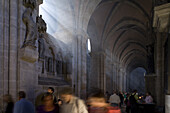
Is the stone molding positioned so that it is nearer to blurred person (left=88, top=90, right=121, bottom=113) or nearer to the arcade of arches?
the arcade of arches

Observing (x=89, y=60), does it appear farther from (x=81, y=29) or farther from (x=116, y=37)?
(x=81, y=29)

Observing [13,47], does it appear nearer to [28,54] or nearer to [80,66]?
[28,54]

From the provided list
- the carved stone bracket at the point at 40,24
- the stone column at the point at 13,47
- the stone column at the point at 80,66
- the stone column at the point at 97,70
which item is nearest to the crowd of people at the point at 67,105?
the stone column at the point at 13,47

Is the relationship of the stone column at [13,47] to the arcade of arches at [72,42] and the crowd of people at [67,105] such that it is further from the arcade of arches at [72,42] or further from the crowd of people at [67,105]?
the crowd of people at [67,105]

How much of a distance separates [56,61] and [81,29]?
8.67ft

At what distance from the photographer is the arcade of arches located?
5.23 meters

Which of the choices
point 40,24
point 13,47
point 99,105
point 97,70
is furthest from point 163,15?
point 97,70

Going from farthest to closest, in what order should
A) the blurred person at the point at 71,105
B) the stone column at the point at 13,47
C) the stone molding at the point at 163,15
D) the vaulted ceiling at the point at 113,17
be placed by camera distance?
the vaulted ceiling at the point at 113,17, the stone column at the point at 13,47, the stone molding at the point at 163,15, the blurred person at the point at 71,105

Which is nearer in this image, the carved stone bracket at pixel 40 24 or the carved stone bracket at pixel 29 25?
the carved stone bracket at pixel 29 25

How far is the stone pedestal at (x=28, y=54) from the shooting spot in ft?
17.7

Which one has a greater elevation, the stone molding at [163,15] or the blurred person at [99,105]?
the stone molding at [163,15]

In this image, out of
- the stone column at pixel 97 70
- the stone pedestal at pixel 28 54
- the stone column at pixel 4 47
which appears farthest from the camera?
the stone column at pixel 97 70

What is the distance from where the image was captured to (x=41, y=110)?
2.92 meters

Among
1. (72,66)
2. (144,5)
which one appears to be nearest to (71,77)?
(72,66)
